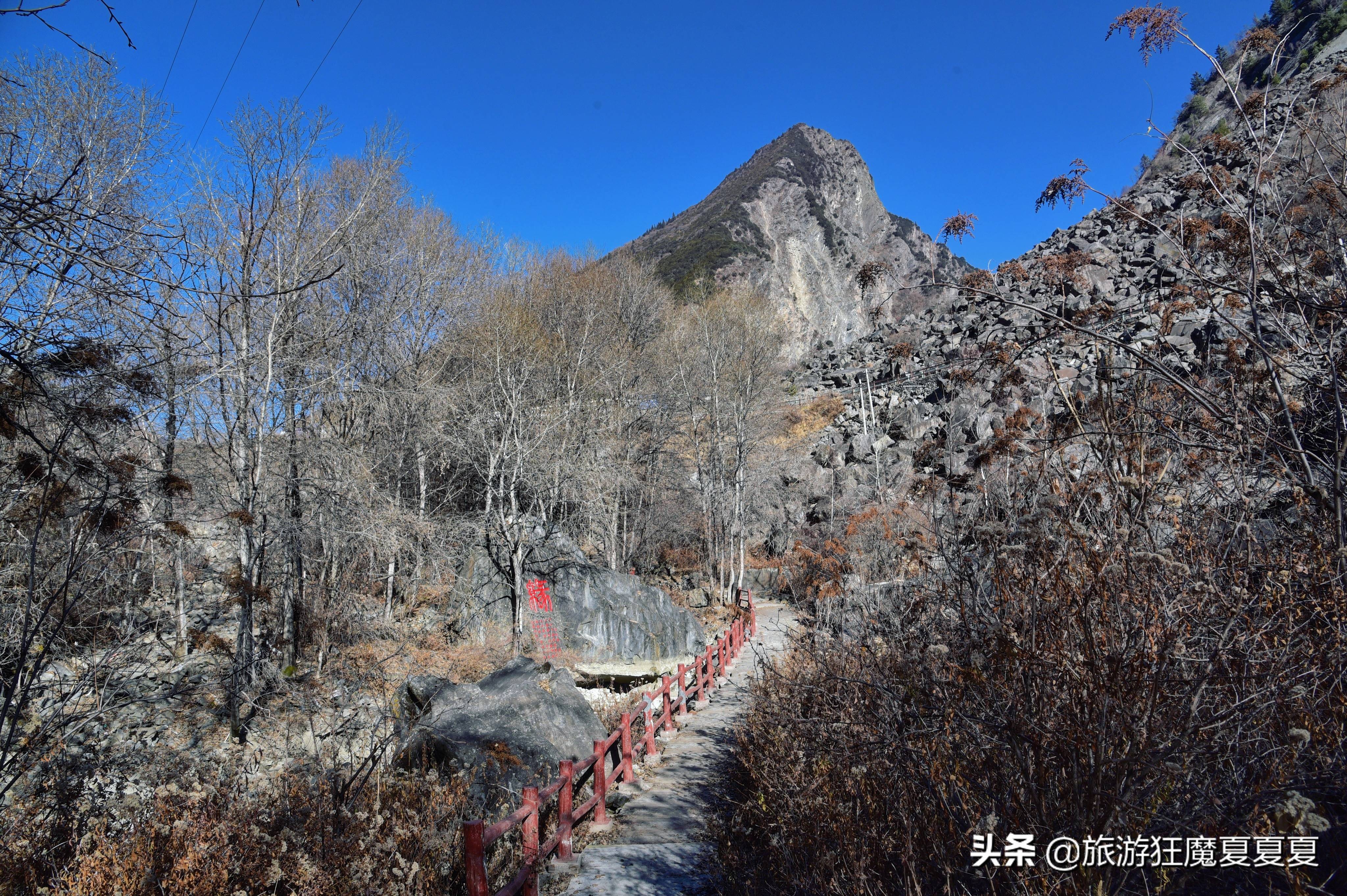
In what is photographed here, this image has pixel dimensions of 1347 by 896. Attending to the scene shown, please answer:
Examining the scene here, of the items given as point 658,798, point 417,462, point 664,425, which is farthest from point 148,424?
point 664,425

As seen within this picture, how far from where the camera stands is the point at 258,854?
3855 millimetres

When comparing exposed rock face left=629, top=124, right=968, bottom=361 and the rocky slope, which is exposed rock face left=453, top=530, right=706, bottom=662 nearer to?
the rocky slope

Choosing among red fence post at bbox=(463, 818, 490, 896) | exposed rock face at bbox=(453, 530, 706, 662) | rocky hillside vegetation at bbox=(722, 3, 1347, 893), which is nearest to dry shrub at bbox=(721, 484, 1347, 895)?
rocky hillside vegetation at bbox=(722, 3, 1347, 893)

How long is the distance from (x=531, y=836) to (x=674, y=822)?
2.47m

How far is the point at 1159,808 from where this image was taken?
7.49ft

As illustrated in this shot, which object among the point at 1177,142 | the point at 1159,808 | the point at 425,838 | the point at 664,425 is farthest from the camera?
the point at 664,425

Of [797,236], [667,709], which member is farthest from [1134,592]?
[797,236]

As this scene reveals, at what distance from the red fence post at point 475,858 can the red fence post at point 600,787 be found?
2.66 meters

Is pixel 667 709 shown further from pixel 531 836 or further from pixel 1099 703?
pixel 1099 703

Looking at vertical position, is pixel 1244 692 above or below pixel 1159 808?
above

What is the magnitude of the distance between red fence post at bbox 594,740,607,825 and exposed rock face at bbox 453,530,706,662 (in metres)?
9.45

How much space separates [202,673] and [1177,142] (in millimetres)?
14968

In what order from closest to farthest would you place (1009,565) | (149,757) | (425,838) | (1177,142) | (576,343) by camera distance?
(1009,565) < (1177,142) < (425,838) < (149,757) < (576,343)

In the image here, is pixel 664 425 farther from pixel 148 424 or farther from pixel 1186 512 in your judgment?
pixel 1186 512
